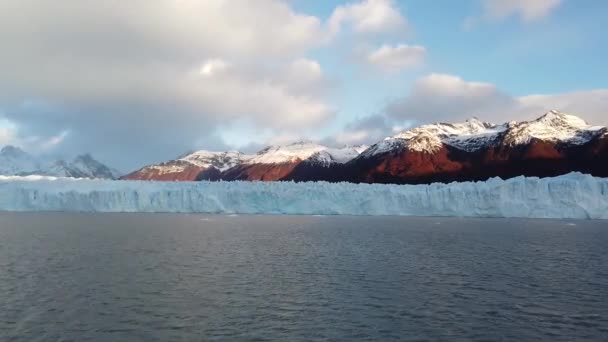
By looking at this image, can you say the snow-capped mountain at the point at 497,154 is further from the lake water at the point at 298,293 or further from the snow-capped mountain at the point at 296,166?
the lake water at the point at 298,293

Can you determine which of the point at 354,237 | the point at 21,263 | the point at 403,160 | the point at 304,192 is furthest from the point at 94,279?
the point at 403,160

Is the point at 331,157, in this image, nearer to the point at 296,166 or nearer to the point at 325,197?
the point at 296,166

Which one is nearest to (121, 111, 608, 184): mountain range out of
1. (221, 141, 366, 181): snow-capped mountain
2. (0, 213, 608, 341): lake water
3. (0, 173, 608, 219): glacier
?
(221, 141, 366, 181): snow-capped mountain

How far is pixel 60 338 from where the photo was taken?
11094 mm

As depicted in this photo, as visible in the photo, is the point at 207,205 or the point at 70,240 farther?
the point at 207,205

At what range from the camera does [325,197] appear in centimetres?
6569

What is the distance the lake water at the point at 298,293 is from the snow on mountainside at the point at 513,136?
347ft

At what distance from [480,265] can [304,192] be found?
43587 mm

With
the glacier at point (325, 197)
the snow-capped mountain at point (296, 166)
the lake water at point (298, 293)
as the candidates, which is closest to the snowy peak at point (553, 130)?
the snow-capped mountain at point (296, 166)

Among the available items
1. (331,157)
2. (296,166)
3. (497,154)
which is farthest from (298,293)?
(331,157)

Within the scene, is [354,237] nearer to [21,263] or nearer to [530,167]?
[21,263]

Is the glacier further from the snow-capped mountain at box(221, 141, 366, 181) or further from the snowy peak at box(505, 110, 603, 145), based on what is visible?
the snow-capped mountain at box(221, 141, 366, 181)

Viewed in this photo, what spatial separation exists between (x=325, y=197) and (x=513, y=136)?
269ft

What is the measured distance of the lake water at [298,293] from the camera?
39.0ft
